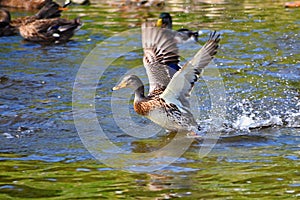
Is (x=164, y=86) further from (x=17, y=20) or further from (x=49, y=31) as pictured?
(x=17, y=20)

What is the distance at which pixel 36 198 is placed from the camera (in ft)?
18.3

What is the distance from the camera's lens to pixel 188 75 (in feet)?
23.9

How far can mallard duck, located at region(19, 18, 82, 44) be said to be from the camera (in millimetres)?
13023

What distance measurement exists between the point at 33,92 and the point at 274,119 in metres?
3.45

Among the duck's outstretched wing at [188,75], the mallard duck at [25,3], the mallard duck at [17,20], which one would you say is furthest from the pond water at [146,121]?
the mallard duck at [25,3]

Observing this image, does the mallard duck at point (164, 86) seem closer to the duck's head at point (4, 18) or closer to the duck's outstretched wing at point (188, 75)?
the duck's outstretched wing at point (188, 75)

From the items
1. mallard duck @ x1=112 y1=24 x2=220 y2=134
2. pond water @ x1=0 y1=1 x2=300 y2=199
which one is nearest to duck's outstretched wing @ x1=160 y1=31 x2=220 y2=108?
mallard duck @ x1=112 y1=24 x2=220 y2=134

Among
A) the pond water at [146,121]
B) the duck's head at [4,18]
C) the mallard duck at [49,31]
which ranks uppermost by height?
the duck's head at [4,18]

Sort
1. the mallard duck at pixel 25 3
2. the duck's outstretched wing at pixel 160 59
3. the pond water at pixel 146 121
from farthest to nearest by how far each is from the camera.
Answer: the mallard duck at pixel 25 3
the duck's outstretched wing at pixel 160 59
the pond water at pixel 146 121

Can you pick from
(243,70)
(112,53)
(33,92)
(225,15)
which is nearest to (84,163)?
(33,92)

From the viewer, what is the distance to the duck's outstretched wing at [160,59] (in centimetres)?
815

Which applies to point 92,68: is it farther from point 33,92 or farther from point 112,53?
point 33,92

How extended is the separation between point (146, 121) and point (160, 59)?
793 mm

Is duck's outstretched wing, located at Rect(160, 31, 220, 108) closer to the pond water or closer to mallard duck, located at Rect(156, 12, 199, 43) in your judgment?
the pond water
